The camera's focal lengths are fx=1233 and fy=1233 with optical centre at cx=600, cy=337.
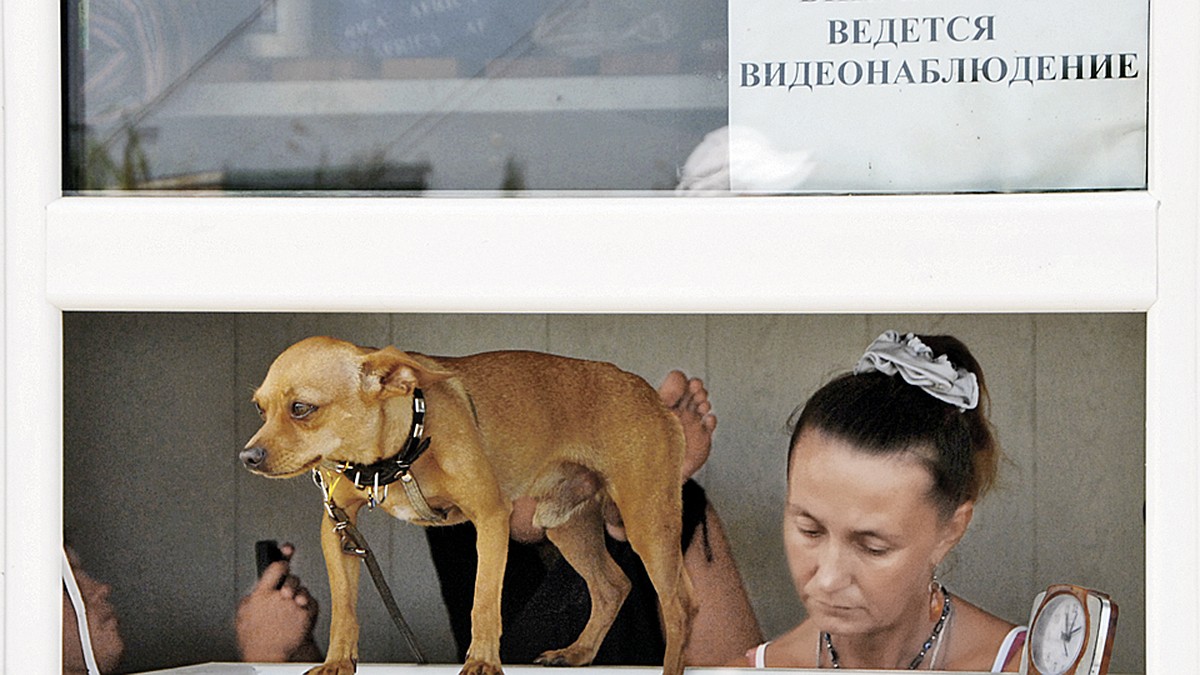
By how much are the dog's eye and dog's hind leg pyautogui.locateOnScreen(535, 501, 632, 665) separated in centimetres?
22

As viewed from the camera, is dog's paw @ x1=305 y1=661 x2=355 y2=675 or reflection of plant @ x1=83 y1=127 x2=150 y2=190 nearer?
reflection of plant @ x1=83 y1=127 x2=150 y2=190

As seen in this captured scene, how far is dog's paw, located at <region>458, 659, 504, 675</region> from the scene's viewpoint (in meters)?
0.92

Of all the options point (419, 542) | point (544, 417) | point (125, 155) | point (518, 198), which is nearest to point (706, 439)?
point (544, 417)

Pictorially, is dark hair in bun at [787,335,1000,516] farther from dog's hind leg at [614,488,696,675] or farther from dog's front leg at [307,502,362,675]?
dog's front leg at [307,502,362,675]

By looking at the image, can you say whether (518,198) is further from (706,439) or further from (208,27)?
(706,439)

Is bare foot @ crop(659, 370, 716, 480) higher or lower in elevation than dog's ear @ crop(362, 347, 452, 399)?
lower

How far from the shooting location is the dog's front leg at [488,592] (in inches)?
36.3

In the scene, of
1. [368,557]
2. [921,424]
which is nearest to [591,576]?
[368,557]

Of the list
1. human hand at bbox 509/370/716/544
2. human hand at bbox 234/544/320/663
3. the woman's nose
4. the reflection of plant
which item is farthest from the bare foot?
the reflection of plant

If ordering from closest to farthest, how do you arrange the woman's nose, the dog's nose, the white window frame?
the white window frame → the dog's nose → the woman's nose

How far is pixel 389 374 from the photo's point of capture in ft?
2.96

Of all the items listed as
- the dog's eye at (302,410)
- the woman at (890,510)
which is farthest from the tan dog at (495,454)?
the woman at (890,510)

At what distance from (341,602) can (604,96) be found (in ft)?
1.52

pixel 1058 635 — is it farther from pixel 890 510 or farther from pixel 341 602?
pixel 341 602
